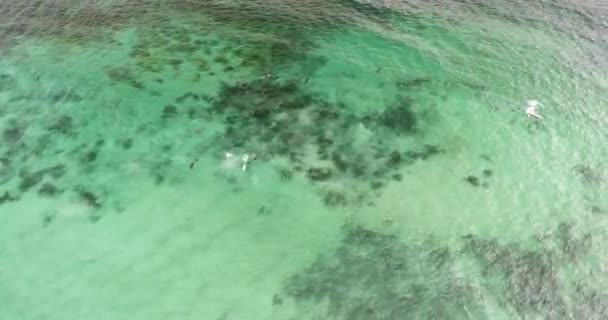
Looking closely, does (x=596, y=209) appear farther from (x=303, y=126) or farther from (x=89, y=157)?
(x=89, y=157)

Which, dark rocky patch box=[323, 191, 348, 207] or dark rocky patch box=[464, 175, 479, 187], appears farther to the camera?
dark rocky patch box=[464, 175, 479, 187]

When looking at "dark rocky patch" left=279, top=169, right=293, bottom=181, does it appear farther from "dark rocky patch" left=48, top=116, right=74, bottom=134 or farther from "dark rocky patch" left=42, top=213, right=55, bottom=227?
"dark rocky patch" left=48, top=116, right=74, bottom=134

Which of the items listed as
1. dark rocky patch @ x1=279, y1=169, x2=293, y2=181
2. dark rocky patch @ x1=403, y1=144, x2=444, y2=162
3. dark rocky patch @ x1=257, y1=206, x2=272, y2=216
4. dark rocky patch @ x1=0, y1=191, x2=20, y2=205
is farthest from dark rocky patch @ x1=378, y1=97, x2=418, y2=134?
dark rocky patch @ x1=0, y1=191, x2=20, y2=205

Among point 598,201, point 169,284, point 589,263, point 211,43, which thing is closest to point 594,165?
point 598,201

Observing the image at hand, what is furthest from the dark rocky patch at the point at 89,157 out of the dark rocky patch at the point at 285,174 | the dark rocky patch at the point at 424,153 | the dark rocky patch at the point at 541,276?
the dark rocky patch at the point at 541,276

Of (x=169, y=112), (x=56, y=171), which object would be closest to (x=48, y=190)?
(x=56, y=171)

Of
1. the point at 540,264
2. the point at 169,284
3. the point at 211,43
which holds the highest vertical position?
the point at 211,43

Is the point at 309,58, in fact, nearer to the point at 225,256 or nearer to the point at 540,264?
the point at 225,256

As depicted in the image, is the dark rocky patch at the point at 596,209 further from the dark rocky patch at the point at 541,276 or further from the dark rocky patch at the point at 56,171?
the dark rocky patch at the point at 56,171

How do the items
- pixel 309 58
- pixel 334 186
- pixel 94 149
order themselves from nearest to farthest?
pixel 334 186 < pixel 94 149 < pixel 309 58
